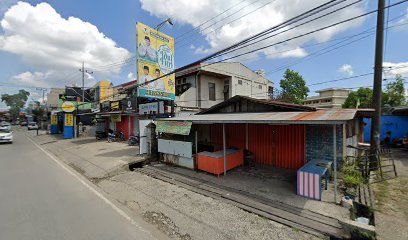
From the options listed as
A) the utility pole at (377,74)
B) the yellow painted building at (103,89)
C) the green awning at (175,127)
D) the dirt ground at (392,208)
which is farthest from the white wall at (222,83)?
the yellow painted building at (103,89)

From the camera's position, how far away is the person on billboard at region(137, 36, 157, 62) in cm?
1244

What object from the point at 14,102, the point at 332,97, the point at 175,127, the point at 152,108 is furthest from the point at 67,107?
the point at 14,102

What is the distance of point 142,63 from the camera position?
12555mm

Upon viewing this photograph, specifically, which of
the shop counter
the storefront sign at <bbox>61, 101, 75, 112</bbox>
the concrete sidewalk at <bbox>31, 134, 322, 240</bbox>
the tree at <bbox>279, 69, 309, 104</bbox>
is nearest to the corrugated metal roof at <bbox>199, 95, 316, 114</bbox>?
the shop counter

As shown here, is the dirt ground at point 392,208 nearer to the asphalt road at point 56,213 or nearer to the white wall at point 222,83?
the asphalt road at point 56,213

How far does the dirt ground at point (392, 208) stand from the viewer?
4.13 meters

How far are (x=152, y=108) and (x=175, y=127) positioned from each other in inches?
260

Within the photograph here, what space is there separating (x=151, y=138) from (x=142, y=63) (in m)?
5.15

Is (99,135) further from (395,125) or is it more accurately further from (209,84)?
(395,125)

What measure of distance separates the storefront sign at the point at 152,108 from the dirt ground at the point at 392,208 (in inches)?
495

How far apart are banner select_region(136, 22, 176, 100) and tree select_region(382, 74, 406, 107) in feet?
112

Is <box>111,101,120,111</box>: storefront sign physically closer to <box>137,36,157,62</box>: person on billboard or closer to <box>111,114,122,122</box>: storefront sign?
<box>111,114,122,122</box>: storefront sign

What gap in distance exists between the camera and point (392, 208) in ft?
17.1

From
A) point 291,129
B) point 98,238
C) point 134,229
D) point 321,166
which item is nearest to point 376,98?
point 291,129
